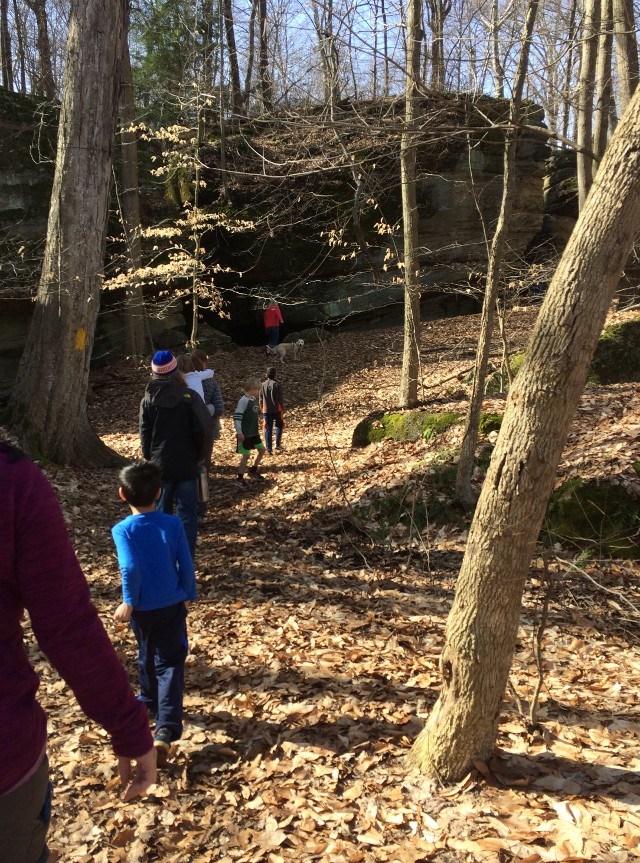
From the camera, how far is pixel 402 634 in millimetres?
5535

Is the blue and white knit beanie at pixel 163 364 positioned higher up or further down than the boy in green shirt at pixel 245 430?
higher up

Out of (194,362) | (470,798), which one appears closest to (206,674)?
(470,798)

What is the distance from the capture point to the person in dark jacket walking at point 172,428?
5.77 m

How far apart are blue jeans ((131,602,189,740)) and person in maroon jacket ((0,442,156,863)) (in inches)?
80.9

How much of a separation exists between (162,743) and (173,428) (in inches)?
110

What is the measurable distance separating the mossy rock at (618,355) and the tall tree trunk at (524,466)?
7.63 metres

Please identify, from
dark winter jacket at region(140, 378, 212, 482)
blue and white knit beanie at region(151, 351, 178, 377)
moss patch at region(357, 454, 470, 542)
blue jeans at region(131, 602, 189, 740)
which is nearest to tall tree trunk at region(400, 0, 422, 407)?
moss patch at region(357, 454, 470, 542)

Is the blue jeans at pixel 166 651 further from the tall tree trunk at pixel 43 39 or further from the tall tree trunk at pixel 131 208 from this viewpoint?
the tall tree trunk at pixel 43 39

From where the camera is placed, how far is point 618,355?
1012cm

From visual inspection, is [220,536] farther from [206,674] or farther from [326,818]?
[326,818]

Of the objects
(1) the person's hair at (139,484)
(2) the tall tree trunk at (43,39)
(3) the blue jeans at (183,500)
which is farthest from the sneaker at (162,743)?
(2) the tall tree trunk at (43,39)

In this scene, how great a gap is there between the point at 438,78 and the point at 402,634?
17.9 feet

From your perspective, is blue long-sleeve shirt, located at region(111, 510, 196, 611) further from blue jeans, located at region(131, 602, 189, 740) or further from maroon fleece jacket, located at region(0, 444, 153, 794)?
maroon fleece jacket, located at region(0, 444, 153, 794)

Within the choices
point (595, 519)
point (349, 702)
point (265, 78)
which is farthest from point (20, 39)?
point (349, 702)
